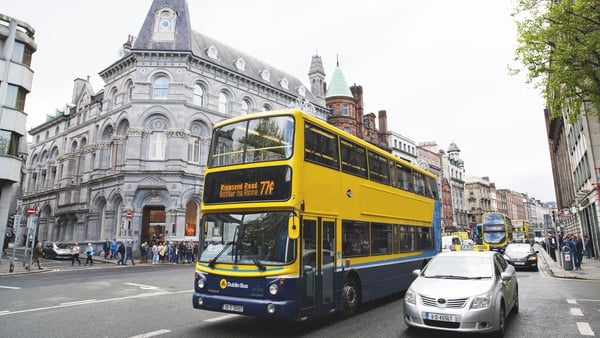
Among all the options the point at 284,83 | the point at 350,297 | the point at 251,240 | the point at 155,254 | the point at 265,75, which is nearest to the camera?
the point at 251,240

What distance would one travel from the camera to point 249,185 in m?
7.44

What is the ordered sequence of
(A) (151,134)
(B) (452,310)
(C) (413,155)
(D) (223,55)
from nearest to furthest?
(B) (452,310), (A) (151,134), (D) (223,55), (C) (413,155)

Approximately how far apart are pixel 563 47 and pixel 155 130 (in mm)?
28515

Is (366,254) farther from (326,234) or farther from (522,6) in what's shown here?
(522,6)

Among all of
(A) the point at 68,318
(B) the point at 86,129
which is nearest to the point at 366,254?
(A) the point at 68,318

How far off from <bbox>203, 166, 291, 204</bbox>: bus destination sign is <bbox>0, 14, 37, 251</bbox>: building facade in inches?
936

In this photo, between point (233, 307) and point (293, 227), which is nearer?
point (293, 227)

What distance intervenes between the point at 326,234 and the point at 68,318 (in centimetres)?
583

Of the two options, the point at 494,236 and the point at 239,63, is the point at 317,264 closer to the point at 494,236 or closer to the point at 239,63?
the point at 494,236

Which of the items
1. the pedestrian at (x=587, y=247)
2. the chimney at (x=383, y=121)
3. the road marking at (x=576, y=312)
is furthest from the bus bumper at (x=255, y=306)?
the chimney at (x=383, y=121)

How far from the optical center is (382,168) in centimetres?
1069

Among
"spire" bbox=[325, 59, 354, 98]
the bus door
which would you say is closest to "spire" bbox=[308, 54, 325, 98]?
"spire" bbox=[325, 59, 354, 98]

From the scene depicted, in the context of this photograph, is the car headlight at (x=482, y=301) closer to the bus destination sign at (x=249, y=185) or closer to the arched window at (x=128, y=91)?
the bus destination sign at (x=249, y=185)

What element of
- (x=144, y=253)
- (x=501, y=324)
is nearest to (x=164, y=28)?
(x=144, y=253)
